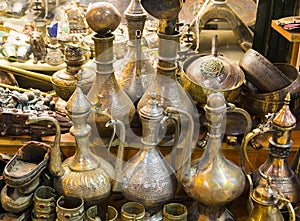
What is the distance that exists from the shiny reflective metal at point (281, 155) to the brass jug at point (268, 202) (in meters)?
0.05

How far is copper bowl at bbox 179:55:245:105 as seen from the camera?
4.32 feet

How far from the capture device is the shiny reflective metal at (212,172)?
1.15m

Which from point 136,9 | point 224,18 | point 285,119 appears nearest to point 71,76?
point 136,9

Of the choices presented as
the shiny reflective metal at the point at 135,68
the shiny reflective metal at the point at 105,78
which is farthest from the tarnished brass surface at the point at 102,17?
the shiny reflective metal at the point at 135,68

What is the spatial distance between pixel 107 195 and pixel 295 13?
42.7 inches

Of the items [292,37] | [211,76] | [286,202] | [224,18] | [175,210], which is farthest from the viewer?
[224,18]

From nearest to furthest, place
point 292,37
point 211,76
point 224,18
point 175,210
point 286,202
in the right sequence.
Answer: point 286,202 < point 175,210 < point 211,76 < point 292,37 < point 224,18

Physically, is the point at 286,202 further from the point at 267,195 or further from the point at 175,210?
the point at 175,210

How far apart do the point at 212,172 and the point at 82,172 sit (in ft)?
1.04

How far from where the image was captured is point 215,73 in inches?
53.6

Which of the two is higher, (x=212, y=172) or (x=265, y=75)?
(x=265, y=75)

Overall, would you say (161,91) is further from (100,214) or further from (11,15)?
(11,15)

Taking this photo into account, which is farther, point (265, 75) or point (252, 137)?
point (265, 75)

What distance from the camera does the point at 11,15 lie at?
2.35 metres
